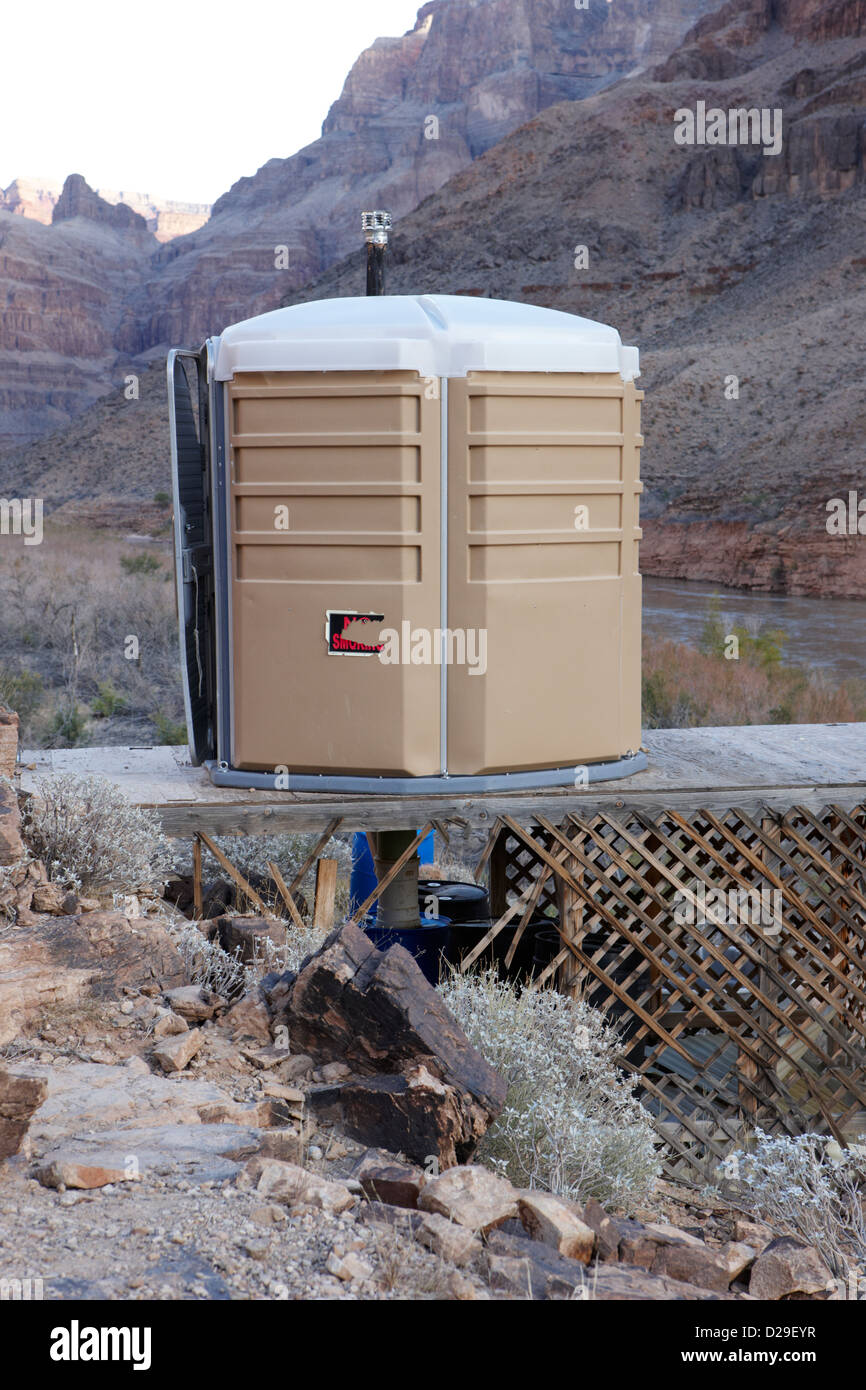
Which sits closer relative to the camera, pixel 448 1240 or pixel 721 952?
pixel 448 1240

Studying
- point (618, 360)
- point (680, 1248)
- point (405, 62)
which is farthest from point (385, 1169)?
point (405, 62)

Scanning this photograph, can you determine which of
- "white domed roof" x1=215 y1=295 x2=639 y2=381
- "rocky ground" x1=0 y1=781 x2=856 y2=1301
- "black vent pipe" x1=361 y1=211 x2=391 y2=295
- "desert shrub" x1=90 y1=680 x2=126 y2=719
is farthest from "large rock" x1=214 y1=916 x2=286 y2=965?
"desert shrub" x1=90 y1=680 x2=126 y2=719

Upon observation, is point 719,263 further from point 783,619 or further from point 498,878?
point 498,878

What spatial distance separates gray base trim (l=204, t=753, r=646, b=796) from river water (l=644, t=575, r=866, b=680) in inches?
478

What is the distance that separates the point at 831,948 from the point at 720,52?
268 feet

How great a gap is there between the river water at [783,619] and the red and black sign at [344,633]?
12697 mm

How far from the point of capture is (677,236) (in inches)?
2511

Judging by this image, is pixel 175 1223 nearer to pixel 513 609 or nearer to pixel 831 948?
pixel 513 609

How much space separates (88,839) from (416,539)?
184cm

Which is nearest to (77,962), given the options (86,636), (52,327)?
(86,636)

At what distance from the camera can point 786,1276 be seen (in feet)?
10.6

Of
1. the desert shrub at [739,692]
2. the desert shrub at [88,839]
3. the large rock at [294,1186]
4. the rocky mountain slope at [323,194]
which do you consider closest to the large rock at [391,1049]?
the large rock at [294,1186]

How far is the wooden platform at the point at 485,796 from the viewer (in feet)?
18.5

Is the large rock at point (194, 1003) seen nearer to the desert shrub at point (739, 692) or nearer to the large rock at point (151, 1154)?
the large rock at point (151, 1154)
